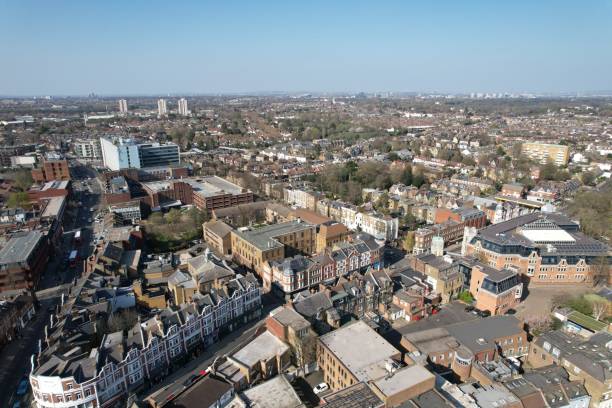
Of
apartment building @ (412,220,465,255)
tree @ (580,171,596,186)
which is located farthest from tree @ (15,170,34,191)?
Result: tree @ (580,171,596,186)

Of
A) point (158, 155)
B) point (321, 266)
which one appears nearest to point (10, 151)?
point (158, 155)

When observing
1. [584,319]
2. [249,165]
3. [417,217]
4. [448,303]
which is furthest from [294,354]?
[249,165]

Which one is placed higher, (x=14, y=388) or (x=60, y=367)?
(x=60, y=367)

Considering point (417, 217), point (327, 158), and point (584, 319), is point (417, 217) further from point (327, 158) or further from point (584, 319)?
point (327, 158)

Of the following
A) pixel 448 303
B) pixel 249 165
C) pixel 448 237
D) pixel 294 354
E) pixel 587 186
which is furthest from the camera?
pixel 249 165

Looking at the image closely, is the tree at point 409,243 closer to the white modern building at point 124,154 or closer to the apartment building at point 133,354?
the apartment building at point 133,354

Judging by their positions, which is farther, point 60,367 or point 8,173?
point 8,173

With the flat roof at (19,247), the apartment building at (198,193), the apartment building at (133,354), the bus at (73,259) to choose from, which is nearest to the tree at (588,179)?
the apartment building at (198,193)
